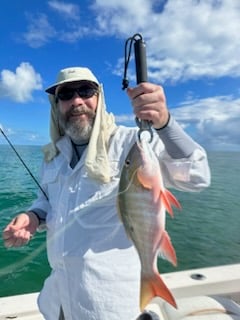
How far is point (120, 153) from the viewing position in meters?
2.31

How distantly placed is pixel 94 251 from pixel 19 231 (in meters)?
0.60

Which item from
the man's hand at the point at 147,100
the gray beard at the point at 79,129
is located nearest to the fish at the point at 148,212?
the man's hand at the point at 147,100

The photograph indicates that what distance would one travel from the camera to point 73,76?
8.27 ft

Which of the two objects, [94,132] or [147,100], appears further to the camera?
[94,132]

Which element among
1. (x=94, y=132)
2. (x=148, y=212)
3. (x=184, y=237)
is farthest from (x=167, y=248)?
(x=184, y=237)

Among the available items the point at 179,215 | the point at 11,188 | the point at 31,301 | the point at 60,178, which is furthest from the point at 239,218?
the point at 60,178

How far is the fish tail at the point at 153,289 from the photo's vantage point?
149 centimetres

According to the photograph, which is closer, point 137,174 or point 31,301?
point 137,174

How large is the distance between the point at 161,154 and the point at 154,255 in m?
0.61

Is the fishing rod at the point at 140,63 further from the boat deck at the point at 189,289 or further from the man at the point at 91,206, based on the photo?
the boat deck at the point at 189,289

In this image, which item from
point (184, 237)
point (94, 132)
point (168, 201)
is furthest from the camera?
point (184, 237)

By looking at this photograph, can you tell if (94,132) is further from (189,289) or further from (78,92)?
(189,289)

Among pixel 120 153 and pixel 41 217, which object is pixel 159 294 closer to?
pixel 120 153

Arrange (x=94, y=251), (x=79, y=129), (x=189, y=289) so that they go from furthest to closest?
(x=189, y=289) → (x=79, y=129) → (x=94, y=251)
